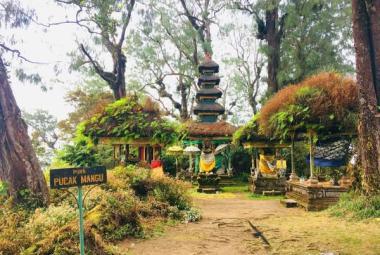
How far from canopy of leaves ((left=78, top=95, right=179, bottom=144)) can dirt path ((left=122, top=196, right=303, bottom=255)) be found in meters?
6.27

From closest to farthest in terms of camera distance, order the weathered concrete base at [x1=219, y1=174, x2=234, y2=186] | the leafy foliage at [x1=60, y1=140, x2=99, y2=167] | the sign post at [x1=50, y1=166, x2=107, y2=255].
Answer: the sign post at [x1=50, y1=166, x2=107, y2=255]
the leafy foliage at [x1=60, y1=140, x2=99, y2=167]
the weathered concrete base at [x1=219, y1=174, x2=234, y2=186]

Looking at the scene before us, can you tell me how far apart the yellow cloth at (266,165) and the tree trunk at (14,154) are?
12.1 meters

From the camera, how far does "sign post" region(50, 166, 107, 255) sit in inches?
204

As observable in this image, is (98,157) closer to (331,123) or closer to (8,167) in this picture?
(8,167)

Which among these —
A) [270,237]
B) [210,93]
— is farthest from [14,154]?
[210,93]

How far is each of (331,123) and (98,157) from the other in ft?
42.5

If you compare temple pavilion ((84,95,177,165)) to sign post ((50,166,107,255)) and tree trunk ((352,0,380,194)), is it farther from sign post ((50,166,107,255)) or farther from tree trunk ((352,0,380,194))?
sign post ((50,166,107,255))

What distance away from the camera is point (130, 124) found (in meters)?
17.6

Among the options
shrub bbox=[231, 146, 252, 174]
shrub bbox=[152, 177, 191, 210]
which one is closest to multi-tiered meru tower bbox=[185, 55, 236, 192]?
shrub bbox=[231, 146, 252, 174]

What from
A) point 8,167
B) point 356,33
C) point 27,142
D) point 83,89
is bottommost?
point 8,167

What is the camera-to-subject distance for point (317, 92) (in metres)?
12.2

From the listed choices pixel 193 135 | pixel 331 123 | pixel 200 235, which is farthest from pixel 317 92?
pixel 193 135

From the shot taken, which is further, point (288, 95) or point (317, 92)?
point (288, 95)

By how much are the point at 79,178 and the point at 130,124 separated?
39.9 ft
